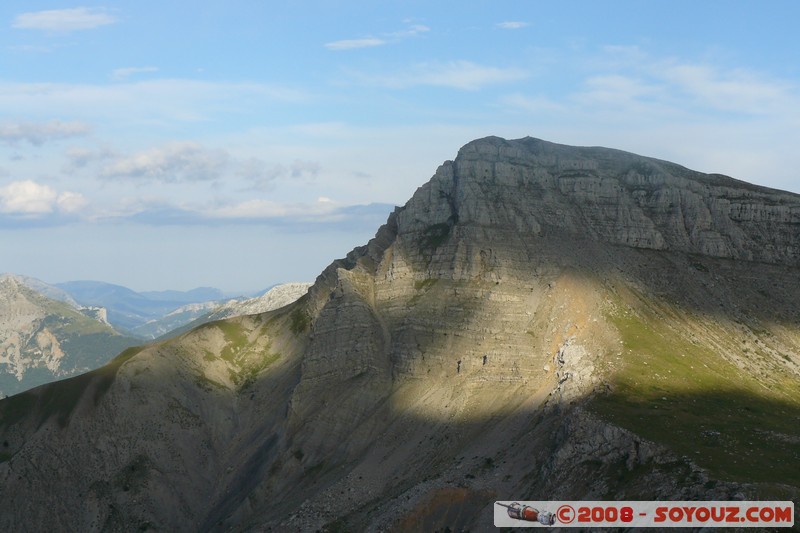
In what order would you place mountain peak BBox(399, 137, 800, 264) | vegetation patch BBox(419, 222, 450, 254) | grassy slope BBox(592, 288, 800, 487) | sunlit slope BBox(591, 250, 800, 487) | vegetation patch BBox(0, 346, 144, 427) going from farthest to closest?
vegetation patch BBox(0, 346, 144, 427), vegetation patch BBox(419, 222, 450, 254), mountain peak BBox(399, 137, 800, 264), sunlit slope BBox(591, 250, 800, 487), grassy slope BBox(592, 288, 800, 487)

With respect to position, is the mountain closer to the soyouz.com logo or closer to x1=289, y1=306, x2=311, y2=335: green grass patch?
x1=289, y1=306, x2=311, y2=335: green grass patch

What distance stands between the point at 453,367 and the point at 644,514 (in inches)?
2364

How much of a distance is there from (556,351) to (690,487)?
159 ft

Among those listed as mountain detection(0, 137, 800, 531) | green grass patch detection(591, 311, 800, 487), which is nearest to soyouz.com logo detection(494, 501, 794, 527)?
green grass patch detection(591, 311, 800, 487)

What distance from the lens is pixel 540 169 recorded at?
147875 millimetres

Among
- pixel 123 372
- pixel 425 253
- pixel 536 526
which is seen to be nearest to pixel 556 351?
pixel 425 253

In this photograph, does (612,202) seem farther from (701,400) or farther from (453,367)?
(701,400)

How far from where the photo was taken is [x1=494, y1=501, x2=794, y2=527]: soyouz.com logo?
63406mm

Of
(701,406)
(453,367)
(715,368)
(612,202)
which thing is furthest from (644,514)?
(612,202)

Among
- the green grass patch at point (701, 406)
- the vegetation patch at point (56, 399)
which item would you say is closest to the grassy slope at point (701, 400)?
the green grass patch at point (701, 406)

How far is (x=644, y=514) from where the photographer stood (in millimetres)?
71062

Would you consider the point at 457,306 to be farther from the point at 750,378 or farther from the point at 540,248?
the point at 750,378

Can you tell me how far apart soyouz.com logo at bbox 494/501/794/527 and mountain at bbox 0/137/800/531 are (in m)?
13.0

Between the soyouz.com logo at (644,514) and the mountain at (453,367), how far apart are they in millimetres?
13015
